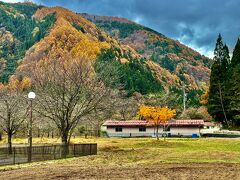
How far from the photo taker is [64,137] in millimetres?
40000

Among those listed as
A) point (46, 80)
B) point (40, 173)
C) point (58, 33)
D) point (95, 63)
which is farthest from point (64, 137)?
point (58, 33)

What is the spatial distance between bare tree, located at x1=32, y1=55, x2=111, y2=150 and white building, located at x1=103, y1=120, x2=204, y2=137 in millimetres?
41524

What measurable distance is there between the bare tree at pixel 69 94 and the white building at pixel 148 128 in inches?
1635

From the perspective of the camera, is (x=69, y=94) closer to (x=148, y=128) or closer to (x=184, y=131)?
(x=184, y=131)

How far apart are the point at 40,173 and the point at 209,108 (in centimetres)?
6395

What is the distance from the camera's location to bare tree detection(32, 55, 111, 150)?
39625 millimetres

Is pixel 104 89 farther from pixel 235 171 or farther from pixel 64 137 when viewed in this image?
pixel 235 171

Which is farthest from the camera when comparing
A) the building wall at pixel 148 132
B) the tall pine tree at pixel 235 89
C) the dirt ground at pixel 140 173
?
the building wall at pixel 148 132

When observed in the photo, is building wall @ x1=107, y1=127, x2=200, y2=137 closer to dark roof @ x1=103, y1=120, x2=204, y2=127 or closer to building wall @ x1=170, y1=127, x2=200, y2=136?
building wall @ x1=170, y1=127, x2=200, y2=136

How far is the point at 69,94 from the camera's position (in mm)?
39781

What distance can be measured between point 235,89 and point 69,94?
44.6 metres

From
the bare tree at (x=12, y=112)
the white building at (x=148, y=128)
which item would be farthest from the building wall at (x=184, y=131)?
the bare tree at (x=12, y=112)

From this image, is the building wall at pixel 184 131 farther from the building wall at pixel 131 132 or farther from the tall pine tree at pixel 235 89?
the tall pine tree at pixel 235 89

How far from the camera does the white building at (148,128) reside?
8081 centimetres
